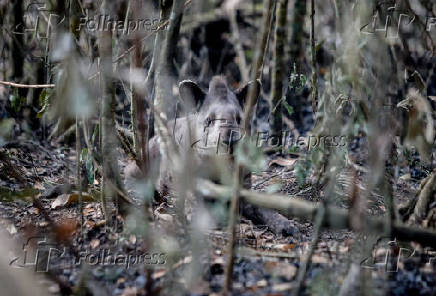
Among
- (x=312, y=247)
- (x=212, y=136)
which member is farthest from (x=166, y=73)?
(x=312, y=247)

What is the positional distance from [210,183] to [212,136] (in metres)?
1.91

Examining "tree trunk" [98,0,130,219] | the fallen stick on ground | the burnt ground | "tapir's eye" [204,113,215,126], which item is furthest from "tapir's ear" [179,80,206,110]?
the fallen stick on ground

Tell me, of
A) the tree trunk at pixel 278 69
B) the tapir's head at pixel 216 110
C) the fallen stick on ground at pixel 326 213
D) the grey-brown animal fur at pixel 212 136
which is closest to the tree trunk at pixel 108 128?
the grey-brown animal fur at pixel 212 136

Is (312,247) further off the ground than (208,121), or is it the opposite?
(208,121)

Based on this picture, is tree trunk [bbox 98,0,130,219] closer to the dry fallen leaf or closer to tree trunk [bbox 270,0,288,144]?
the dry fallen leaf

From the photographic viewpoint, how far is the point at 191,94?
554cm

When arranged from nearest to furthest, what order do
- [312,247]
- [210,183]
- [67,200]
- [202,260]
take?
[312,247] → [210,183] → [202,260] → [67,200]

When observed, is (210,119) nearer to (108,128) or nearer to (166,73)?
(166,73)

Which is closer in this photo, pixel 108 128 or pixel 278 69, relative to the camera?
pixel 108 128

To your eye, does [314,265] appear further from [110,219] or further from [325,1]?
[325,1]

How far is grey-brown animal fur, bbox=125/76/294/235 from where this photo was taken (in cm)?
461

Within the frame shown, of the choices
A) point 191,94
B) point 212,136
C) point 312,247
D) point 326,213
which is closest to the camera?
point 312,247

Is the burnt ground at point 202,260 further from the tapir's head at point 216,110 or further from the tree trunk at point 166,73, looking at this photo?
the tree trunk at point 166,73

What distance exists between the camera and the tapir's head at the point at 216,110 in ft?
15.9
